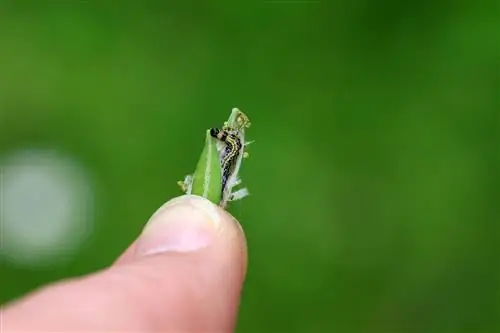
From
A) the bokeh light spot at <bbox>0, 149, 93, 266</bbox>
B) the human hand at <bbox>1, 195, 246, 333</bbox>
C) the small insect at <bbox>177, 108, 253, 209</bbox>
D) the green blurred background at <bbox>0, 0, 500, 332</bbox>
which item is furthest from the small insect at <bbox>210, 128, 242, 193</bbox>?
the bokeh light spot at <bbox>0, 149, 93, 266</bbox>

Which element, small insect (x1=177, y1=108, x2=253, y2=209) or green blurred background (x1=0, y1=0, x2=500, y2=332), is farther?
green blurred background (x1=0, y1=0, x2=500, y2=332)

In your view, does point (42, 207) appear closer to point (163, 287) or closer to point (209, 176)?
point (209, 176)

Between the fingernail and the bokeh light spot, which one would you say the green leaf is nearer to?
the fingernail

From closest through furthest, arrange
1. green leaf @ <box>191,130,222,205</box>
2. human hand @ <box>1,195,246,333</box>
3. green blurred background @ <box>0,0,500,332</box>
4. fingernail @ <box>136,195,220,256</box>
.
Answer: human hand @ <box>1,195,246,333</box> < fingernail @ <box>136,195,220,256</box> < green leaf @ <box>191,130,222,205</box> < green blurred background @ <box>0,0,500,332</box>

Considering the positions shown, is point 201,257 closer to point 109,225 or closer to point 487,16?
point 109,225

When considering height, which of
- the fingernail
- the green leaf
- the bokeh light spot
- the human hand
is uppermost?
the green leaf

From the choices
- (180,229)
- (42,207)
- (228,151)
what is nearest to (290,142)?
(42,207)

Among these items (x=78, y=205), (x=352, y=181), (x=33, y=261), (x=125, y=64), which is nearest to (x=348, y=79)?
(x=352, y=181)
